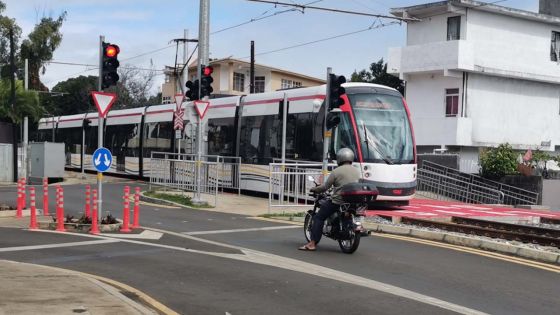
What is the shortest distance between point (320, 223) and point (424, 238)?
3111 millimetres

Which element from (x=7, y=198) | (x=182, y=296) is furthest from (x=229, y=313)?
(x=7, y=198)

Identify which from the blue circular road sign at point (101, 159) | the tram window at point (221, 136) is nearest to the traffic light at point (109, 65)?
the blue circular road sign at point (101, 159)

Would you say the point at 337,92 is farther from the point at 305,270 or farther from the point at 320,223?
the point at 305,270

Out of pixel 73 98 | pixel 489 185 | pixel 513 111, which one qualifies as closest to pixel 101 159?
pixel 489 185

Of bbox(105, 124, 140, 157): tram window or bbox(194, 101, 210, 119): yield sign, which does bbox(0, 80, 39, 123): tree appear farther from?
bbox(194, 101, 210, 119): yield sign

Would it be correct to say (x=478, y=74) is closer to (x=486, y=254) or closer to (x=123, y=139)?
(x=123, y=139)

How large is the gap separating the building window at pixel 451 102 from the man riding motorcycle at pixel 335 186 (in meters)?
24.9

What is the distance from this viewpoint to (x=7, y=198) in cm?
2152

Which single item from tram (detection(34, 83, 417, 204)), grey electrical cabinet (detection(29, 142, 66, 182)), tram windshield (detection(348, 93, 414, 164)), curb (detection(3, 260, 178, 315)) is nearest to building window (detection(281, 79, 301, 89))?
grey electrical cabinet (detection(29, 142, 66, 182))

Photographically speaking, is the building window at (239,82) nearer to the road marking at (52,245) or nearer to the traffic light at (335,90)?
the traffic light at (335,90)

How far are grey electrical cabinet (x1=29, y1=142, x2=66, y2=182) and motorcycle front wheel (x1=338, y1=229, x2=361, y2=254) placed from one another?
2365 cm

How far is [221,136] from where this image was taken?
24.3 metres

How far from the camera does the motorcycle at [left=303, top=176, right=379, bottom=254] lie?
33.6 feet

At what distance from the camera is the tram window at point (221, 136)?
77.8ft
